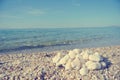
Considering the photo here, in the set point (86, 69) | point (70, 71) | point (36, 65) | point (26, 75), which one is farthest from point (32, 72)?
point (86, 69)

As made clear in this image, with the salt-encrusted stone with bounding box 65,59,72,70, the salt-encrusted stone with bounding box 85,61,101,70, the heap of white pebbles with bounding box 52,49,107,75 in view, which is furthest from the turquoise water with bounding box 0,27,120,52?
the salt-encrusted stone with bounding box 85,61,101,70

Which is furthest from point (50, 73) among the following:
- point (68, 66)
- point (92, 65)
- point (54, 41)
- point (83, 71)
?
point (54, 41)

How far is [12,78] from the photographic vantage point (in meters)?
5.70

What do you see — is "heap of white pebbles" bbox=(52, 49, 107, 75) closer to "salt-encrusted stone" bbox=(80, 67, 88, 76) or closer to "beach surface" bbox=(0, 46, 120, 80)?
"salt-encrusted stone" bbox=(80, 67, 88, 76)

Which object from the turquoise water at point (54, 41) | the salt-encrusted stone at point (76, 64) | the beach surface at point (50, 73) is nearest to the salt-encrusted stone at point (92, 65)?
the beach surface at point (50, 73)

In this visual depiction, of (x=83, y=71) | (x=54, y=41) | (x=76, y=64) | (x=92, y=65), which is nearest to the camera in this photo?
(x=83, y=71)

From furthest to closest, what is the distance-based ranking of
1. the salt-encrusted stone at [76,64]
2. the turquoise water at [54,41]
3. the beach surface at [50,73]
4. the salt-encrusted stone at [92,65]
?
1. the turquoise water at [54,41]
2. the salt-encrusted stone at [76,64]
3. the salt-encrusted stone at [92,65]
4. the beach surface at [50,73]

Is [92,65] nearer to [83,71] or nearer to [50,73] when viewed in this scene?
[83,71]

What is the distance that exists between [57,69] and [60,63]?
0.91 feet

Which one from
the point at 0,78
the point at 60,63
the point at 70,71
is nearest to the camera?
the point at 0,78

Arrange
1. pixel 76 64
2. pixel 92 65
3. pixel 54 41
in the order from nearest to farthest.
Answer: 1. pixel 92 65
2. pixel 76 64
3. pixel 54 41

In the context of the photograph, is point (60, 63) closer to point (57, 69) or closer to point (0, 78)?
point (57, 69)

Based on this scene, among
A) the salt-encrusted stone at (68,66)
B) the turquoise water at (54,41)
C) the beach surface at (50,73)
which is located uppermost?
the salt-encrusted stone at (68,66)

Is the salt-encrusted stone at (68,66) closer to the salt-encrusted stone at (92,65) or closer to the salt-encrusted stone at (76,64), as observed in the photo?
the salt-encrusted stone at (76,64)
